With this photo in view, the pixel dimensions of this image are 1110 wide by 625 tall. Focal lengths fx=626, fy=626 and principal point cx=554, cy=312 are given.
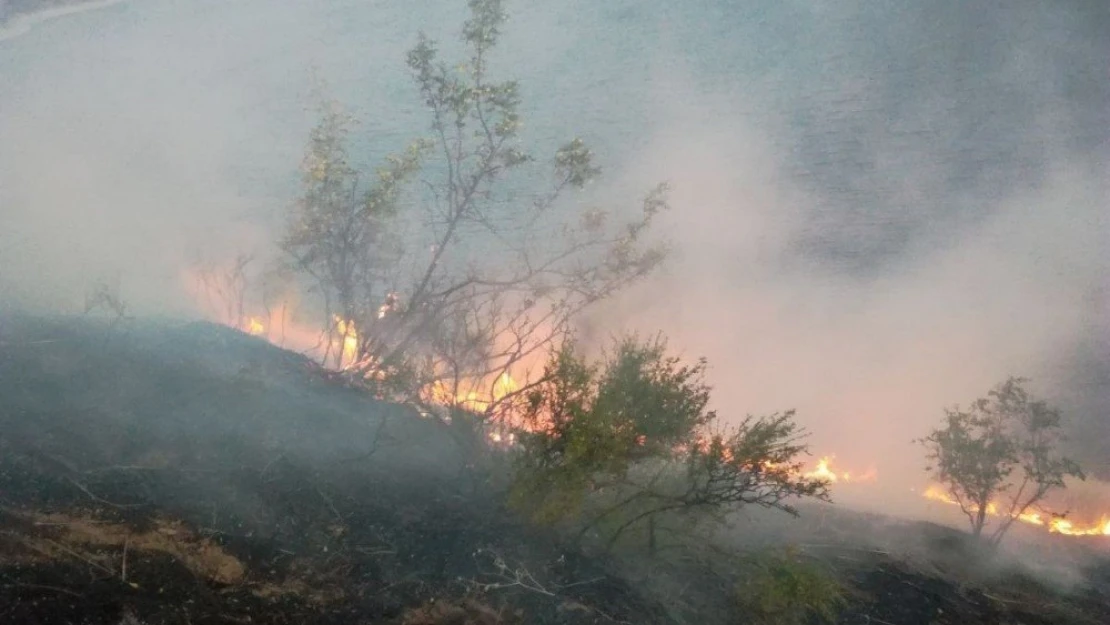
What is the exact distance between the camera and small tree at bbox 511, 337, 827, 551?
7.18 metres

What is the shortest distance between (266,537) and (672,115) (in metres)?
37.8

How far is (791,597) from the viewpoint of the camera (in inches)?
283

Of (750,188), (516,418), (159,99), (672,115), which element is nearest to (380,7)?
(159,99)

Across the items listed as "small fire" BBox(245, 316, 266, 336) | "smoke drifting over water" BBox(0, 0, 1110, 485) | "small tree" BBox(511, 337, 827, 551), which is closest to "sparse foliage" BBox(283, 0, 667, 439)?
"small tree" BBox(511, 337, 827, 551)

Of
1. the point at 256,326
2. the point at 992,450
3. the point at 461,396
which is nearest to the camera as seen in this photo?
the point at 461,396

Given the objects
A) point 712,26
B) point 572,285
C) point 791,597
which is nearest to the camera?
point 791,597

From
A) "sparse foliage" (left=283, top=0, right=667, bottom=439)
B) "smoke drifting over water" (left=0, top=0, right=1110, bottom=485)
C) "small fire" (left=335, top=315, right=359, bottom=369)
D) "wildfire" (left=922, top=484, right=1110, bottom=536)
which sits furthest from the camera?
"smoke drifting over water" (left=0, top=0, right=1110, bottom=485)

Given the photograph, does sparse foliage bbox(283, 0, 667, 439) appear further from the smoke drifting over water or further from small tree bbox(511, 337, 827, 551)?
the smoke drifting over water

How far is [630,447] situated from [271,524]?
4.16 m

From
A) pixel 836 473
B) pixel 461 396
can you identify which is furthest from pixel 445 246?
pixel 836 473

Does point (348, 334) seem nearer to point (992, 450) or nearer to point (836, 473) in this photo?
point (992, 450)

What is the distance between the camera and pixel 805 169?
115 feet

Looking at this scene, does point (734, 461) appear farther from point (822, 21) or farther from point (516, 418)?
point (822, 21)

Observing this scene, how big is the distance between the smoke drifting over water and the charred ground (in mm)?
15747
